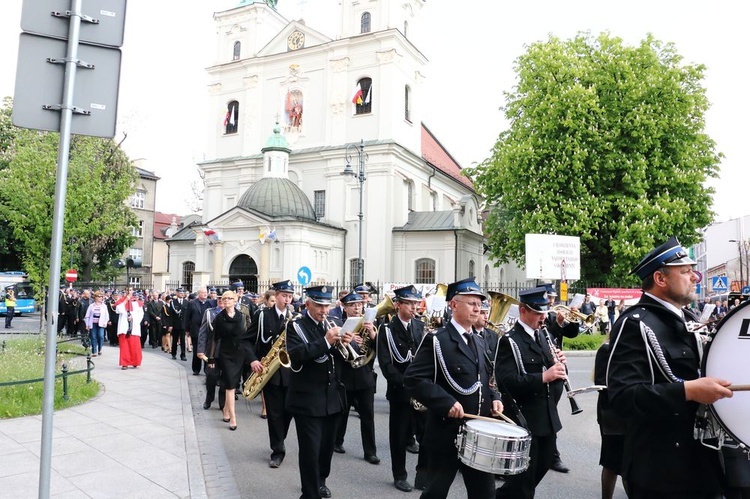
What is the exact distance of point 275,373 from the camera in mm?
8164

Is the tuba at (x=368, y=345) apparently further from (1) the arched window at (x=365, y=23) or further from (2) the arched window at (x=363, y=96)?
(1) the arched window at (x=365, y=23)

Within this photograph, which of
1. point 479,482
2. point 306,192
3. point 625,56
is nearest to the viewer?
point 479,482

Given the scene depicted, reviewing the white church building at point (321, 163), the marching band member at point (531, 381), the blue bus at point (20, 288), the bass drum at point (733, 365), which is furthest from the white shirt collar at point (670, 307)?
the blue bus at point (20, 288)

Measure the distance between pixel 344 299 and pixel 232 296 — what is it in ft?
7.96

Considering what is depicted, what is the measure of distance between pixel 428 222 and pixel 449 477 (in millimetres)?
36959

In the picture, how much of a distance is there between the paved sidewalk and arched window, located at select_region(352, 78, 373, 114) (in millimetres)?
32393

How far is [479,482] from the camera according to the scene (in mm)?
4402

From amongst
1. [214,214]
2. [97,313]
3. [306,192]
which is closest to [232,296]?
[97,313]

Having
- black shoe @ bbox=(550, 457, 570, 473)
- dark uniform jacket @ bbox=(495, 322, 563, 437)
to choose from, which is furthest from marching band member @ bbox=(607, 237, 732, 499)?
black shoe @ bbox=(550, 457, 570, 473)

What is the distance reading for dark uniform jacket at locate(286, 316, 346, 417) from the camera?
231 inches

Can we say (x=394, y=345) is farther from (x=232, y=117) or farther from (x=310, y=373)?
(x=232, y=117)

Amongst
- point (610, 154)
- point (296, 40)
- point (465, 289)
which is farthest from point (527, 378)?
point (296, 40)

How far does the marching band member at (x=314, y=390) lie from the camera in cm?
569

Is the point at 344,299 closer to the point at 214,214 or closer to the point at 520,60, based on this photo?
the point at 520,60
